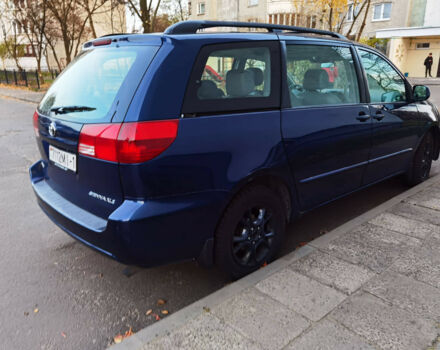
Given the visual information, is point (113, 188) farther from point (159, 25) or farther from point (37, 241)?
point (159, 25)

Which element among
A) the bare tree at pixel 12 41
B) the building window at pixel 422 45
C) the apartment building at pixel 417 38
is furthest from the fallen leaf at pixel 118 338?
the building window at pixel 422 45

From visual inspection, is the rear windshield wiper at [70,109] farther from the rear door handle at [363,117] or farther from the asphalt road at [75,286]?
the rear door handle at [363,117]

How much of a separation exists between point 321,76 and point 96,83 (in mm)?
1951

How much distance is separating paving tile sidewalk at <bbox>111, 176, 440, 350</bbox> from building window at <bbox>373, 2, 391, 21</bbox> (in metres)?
37.5

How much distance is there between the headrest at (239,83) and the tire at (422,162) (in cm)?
310

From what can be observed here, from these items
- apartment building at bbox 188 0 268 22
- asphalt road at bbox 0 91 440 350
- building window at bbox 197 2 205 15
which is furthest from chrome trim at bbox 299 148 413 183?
building window at bbox 197 2 205 15

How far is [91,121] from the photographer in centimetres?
231

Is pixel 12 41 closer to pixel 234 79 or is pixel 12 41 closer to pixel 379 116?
pixel 379 116

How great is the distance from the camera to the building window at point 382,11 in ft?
113

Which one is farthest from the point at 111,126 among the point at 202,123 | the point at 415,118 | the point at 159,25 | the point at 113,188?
the point at 159,25

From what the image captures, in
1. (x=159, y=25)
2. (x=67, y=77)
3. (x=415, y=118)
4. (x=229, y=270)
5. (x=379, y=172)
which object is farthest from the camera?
(x=159, y=25)

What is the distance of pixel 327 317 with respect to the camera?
2252 millimetres

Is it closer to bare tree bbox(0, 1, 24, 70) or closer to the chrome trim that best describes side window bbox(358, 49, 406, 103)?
the chrome trim

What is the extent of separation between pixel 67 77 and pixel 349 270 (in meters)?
2.61
